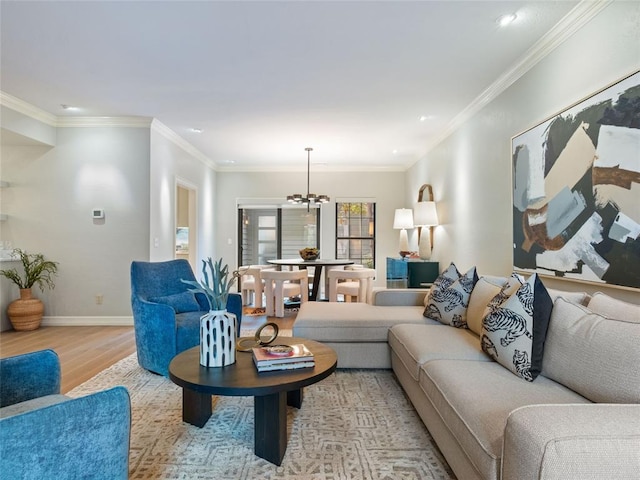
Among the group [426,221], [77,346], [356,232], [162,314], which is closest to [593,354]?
[162,314]

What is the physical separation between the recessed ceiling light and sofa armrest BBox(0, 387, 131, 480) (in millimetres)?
2970

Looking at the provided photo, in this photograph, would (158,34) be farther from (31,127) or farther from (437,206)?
(437,206)

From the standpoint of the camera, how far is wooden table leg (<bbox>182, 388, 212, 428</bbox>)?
2.10 m

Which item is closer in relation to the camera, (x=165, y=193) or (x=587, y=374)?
(x=587, y=374)

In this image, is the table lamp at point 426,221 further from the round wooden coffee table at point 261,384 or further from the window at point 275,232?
the round wooden coffee table at point 261,384

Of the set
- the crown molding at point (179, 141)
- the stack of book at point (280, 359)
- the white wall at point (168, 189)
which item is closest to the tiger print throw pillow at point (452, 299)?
the stack of book at point (280, 359)

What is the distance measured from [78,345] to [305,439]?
3.02m

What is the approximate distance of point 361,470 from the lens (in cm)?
170

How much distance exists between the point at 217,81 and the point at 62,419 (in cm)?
313

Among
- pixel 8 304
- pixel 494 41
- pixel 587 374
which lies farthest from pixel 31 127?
pixel 587 374

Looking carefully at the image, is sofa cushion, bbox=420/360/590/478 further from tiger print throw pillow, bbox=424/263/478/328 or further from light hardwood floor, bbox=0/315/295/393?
light hardwood floor, bbox=0/315/295/393

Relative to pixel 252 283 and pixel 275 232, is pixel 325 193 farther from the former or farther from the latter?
pixel 252 283

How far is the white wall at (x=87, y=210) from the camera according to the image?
14.9ft

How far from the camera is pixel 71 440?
3.30ft
